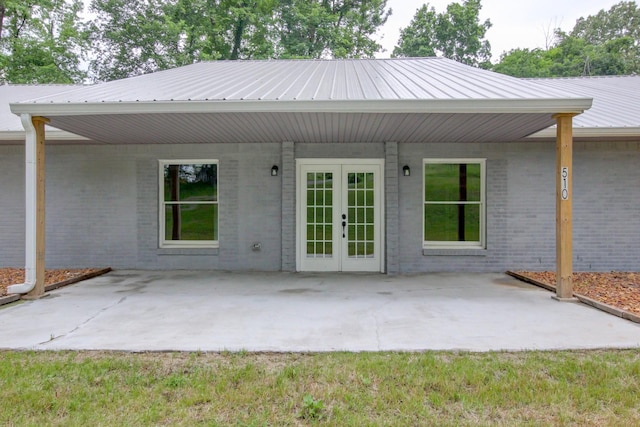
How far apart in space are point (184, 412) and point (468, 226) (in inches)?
266

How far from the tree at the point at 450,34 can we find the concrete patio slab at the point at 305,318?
A: 2439cm

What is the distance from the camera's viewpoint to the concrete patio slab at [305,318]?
3859 mm

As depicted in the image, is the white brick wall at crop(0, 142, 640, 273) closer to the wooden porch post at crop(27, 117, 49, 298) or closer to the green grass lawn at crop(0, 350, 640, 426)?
the wooden porch post at crop(27, 117, 49, 298)

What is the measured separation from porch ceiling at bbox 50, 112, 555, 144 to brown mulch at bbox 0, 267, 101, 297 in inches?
99.8

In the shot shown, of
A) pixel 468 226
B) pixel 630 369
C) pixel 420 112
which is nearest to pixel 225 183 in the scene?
pixel 420 112

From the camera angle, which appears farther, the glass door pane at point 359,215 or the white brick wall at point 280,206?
the glass door pane at point 359,215

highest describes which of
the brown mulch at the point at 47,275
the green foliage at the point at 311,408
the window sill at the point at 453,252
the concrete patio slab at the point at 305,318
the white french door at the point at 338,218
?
the white french door at the point at 338,218

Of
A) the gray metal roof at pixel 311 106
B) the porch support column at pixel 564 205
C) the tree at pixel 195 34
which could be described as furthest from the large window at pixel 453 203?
the tree at pixel 195 34

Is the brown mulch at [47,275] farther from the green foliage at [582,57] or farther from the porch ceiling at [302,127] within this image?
the green foliage at [582,57]

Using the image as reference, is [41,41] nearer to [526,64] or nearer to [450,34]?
[450,34]

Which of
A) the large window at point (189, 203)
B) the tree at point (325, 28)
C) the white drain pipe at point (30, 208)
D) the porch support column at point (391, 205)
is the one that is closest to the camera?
the white drain pipe at point (30, 208)

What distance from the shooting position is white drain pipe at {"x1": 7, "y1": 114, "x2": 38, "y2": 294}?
217 inches

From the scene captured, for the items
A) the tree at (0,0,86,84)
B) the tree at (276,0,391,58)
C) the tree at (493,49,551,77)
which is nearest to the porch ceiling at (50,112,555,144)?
the tree at (0,0,86,84)

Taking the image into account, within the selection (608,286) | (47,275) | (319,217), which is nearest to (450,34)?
(319,217)
